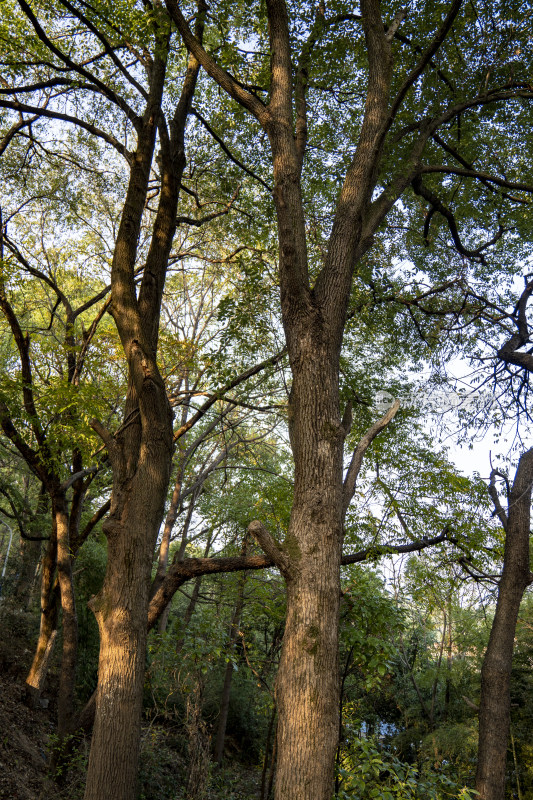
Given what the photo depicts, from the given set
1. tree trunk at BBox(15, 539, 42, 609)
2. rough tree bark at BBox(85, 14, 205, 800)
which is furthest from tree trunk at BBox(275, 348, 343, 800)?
tree trunk at BBox(15, 539, 42, 609)

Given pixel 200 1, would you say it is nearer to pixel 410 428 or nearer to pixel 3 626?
pixel 410 428

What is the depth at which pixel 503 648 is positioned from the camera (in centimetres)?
661

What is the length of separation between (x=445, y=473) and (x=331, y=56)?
5568 millimetres

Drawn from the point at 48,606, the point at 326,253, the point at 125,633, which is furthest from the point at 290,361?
the point at 48,606

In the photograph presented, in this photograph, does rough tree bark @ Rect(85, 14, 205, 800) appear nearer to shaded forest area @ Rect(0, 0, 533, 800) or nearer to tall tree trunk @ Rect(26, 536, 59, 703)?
shaded forest area @ Rect(0, 0, 533, 800)

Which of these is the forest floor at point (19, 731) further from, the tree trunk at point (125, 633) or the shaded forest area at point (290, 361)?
the tree trunk at point (125, 633)

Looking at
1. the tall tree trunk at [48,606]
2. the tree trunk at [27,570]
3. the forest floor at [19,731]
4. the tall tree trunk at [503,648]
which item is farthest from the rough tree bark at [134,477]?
the tree trunk at [27,570]

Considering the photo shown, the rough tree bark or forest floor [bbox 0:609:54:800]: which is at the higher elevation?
the rough tree bark

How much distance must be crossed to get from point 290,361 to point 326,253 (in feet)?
3.46

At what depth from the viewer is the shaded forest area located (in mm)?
3719

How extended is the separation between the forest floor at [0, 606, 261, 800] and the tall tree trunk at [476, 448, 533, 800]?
9.54 ft

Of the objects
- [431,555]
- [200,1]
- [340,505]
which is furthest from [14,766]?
[200,1]

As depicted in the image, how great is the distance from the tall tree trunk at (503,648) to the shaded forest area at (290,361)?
0.12ft

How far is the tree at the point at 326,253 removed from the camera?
2764 millimetres
